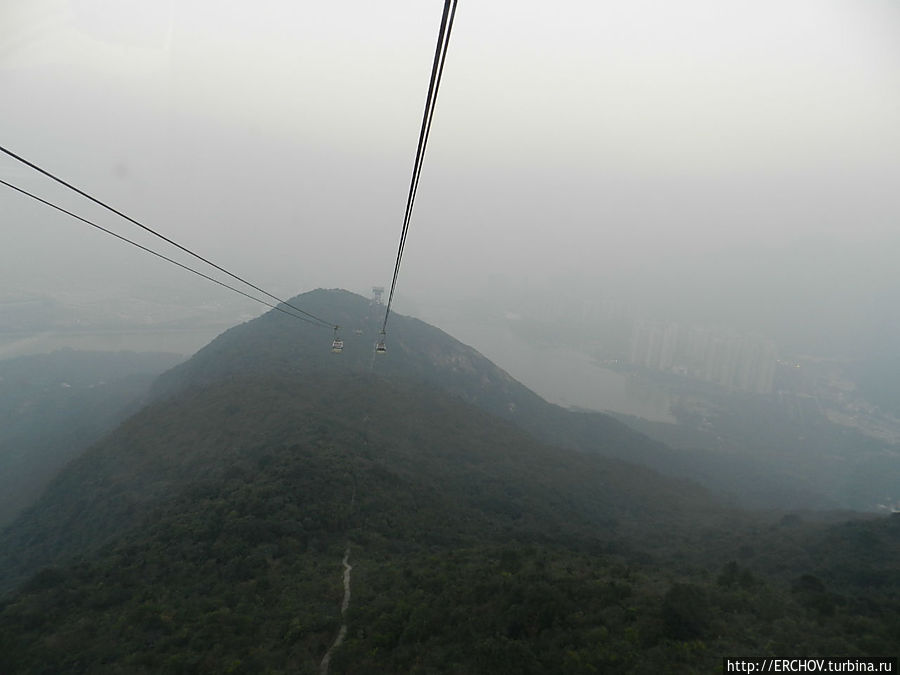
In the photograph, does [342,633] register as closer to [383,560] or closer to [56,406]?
[383,560]

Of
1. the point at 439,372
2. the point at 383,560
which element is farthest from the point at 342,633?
the point at 439,372

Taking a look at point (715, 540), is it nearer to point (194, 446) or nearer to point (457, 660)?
point (457, 660)

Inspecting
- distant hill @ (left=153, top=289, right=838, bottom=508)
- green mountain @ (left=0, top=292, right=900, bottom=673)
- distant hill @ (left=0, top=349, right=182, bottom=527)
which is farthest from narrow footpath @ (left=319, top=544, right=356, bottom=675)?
distant hill @ (left=153, top=289, right=838, bottom=508)

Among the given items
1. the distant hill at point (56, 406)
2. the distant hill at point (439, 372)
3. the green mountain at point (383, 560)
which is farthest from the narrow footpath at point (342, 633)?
the distant hill at point (439, 372)

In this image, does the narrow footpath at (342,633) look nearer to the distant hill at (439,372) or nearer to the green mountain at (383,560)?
the green mountain at (383,560)

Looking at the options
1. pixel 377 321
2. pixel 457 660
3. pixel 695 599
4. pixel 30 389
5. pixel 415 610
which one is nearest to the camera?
pixel 457 660

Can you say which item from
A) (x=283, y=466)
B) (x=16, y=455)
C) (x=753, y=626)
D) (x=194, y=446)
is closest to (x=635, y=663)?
(x=753, y=626)

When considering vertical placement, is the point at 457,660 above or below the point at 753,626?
below
